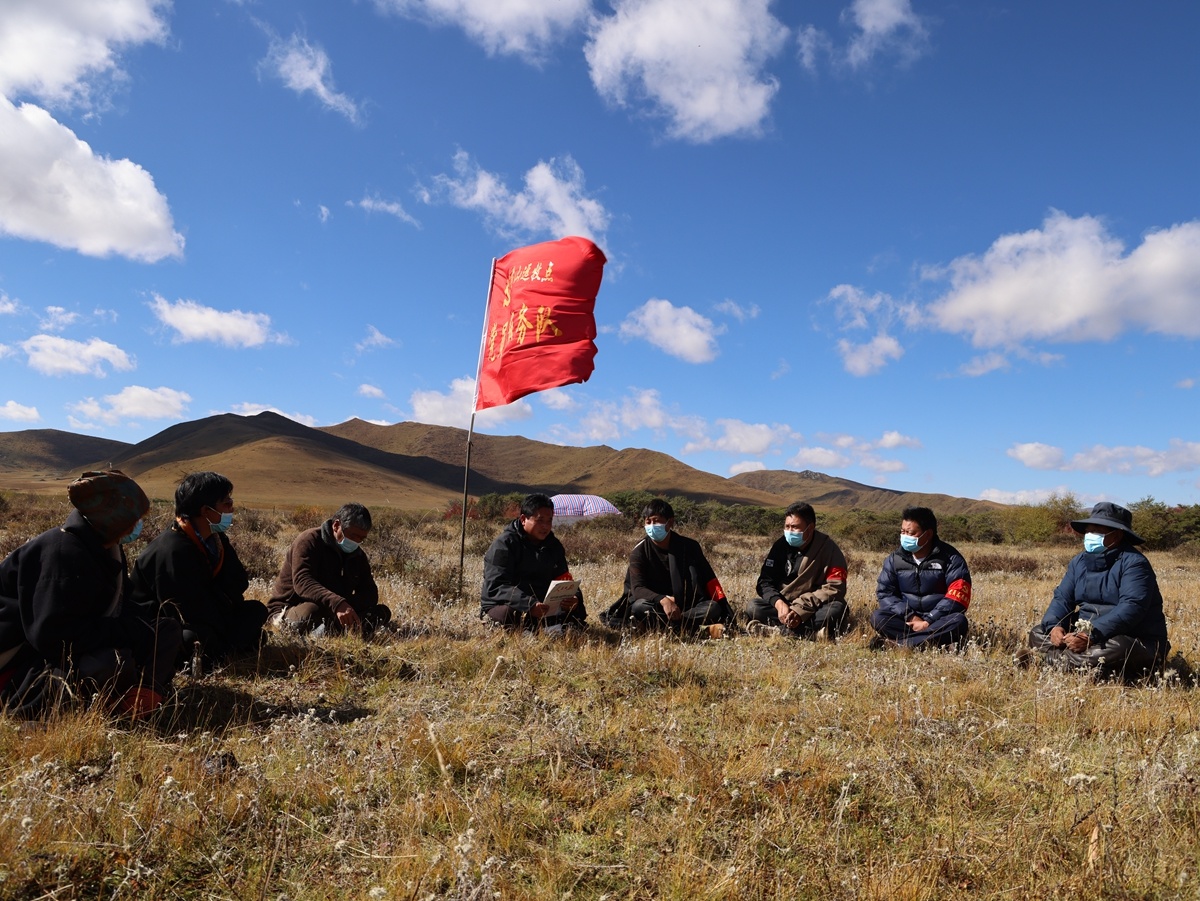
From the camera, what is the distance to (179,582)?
473 centimetres

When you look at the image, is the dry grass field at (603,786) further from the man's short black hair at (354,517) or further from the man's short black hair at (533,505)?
the man's short black hair at (533,505)

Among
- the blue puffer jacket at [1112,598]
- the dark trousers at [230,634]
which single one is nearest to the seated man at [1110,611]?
the blue puffer jacket at [1112,598]

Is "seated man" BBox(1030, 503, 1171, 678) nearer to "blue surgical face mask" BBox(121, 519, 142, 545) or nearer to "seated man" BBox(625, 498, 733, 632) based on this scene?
"seated man" BBox(625, 498, 733, 632)

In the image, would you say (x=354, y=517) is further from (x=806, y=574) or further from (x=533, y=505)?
(x=806, y=574)

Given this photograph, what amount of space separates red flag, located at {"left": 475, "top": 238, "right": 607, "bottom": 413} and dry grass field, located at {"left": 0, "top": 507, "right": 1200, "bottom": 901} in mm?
3321

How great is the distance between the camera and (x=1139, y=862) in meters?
2.46

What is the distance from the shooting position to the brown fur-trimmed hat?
3.60 metres

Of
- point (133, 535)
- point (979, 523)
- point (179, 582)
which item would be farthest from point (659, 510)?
point (979, 523)

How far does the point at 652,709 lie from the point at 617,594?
5152 mm

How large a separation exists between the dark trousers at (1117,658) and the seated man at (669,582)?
2858 millimetres

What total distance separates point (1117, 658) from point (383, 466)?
472 feet

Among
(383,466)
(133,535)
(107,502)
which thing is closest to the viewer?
(107,502)

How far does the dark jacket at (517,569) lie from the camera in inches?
255

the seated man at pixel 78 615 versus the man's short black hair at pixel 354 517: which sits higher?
the man's short black hair at pixel 354 517
